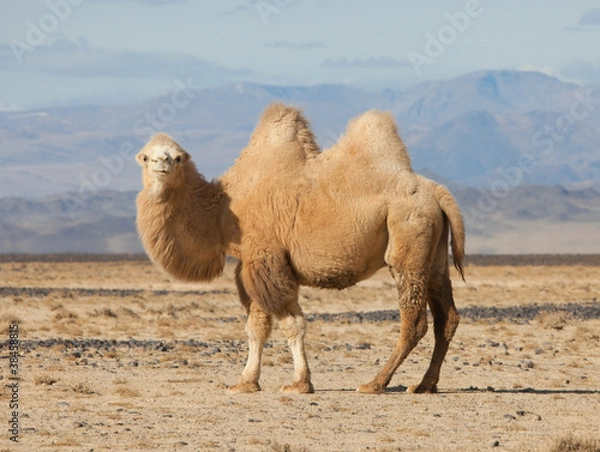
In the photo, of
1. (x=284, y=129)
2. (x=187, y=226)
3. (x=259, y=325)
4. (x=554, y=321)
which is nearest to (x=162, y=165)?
(x=187, y=226)

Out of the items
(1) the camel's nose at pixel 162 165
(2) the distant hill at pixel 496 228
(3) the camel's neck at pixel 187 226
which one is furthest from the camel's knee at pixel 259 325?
(2) the distant hill at pixel 496 228

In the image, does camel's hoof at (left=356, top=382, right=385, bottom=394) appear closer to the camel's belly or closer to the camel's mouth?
the camel's belly

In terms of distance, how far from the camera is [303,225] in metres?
11.8

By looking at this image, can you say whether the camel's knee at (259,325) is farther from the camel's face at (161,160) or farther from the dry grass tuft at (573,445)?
the dry grass tuft at (573,445)

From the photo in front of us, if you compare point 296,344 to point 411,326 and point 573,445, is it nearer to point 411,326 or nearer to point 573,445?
point 411,326

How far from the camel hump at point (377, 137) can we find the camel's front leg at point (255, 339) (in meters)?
1.99

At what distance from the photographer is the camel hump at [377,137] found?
475 inches

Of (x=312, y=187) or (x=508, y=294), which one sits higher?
(x=312, y=187)

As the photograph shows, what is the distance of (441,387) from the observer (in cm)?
1271

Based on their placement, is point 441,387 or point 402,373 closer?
point 441,387

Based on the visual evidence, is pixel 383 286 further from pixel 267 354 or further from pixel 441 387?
pixel 441 387

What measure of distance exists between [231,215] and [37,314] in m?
13.3

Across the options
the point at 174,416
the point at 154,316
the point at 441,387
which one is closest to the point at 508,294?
A: the point at 154,316

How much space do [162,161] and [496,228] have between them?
125 metres
